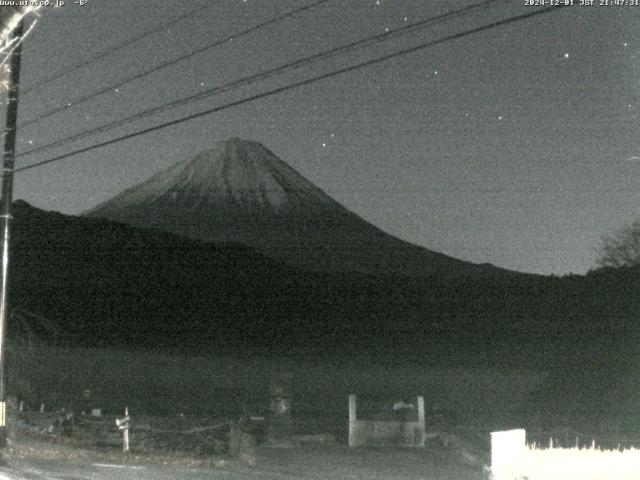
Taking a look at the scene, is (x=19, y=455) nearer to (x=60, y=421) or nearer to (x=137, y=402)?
(x=60, y=421)

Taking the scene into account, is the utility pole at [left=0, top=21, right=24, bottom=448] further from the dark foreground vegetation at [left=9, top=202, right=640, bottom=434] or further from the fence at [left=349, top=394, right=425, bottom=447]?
the dark foreground vegetation at [left=9, top=202, right=640, bottom=434]

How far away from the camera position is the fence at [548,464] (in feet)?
41.4

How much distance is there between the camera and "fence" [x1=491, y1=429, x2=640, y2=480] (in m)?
12.6

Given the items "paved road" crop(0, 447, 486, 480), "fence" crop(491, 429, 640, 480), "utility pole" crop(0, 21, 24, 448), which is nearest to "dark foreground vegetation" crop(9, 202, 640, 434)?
"utility pole" crop(0, 21, 24, 448)

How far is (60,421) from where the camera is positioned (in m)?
23.9

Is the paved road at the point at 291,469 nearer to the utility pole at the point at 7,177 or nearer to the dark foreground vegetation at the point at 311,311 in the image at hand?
the utility pole at the point at 7,177

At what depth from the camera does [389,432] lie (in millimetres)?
21562

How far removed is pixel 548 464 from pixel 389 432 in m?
8.65

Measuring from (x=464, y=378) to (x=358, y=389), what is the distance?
798 cm

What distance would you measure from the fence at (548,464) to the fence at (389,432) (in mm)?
7800

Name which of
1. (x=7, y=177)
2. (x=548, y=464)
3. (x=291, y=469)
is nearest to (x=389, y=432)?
(x=291, y=469)

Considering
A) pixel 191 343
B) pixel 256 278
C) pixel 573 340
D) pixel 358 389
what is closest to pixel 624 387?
pixel 573 340

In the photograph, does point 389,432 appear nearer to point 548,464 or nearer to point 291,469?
point 291,469

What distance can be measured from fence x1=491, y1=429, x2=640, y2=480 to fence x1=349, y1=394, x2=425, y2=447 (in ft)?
25.6
